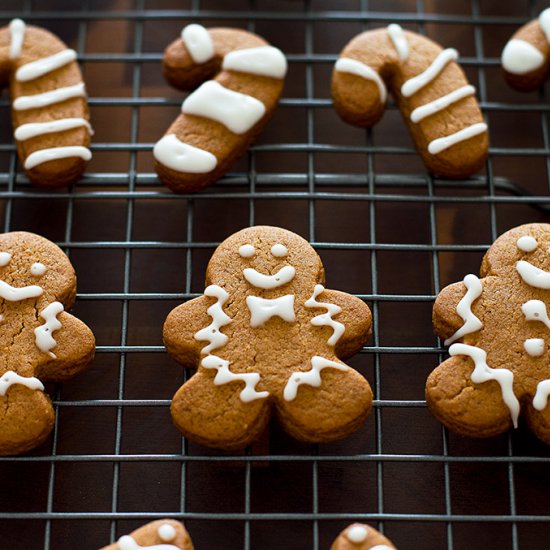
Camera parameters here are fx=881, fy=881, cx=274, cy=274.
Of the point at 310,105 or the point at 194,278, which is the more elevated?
the point at 310,105

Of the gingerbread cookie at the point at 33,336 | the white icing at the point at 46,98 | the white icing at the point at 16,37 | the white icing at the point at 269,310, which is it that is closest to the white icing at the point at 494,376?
the white icing at the point at 269,310

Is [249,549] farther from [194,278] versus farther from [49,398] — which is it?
[194,278]

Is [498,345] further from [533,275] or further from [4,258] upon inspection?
[4,258]

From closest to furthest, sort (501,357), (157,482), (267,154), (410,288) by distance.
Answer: (501,357) → (157,482) → (410,288) → (267,154)

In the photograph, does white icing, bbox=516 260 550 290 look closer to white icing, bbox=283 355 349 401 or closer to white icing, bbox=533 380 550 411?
white icing, bbox=533 380 550 411

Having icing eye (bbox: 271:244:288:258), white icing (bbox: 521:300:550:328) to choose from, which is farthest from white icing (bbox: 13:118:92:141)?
white icing (bbox: 521:300:550:328)

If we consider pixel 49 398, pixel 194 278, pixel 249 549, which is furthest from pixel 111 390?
pixel 249 549

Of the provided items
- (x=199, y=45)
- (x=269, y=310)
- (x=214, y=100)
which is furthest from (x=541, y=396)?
(x=199, y=45)
